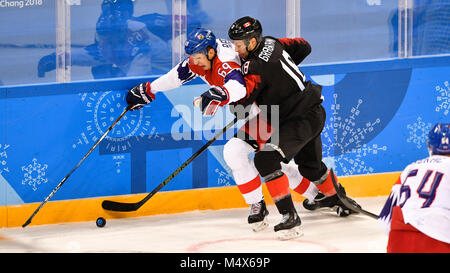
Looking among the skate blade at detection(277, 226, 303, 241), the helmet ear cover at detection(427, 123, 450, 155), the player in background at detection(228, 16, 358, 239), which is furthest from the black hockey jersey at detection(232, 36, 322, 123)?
the helmet ear cover at detection(427, 123, 450, 155)

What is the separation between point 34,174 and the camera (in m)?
4.73

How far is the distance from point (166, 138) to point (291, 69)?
3.32 feet

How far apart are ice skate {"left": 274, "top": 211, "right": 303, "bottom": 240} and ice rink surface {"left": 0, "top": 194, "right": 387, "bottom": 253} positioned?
0.04 meters

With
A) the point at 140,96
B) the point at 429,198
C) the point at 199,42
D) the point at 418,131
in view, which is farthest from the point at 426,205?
the point at 418,131

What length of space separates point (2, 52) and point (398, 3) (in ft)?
8.12

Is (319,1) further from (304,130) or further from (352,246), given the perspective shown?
(352,246)

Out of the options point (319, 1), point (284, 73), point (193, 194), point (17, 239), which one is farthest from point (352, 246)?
point (319, 1)

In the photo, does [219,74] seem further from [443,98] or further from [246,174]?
[443,98]

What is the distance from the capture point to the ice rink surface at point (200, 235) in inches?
162

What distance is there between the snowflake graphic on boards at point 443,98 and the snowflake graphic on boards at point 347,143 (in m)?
0.41

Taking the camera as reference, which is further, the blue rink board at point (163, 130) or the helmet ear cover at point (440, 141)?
the blue rink board at point (163, 130)

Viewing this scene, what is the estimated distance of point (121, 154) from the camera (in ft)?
16.0

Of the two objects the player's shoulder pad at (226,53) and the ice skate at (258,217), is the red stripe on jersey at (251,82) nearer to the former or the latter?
the player's shoulder pad at (226,53)

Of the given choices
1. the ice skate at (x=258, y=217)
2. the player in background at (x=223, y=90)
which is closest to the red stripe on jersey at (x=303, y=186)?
the player in background at (x=223, y=90)
